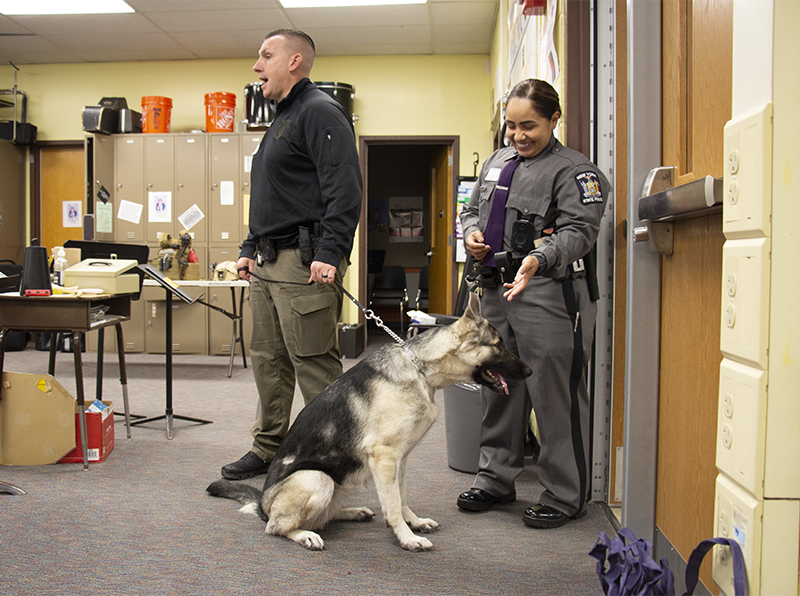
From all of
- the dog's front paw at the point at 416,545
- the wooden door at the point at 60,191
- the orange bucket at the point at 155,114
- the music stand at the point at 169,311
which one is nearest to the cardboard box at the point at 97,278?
the music stand at the point at 169,311

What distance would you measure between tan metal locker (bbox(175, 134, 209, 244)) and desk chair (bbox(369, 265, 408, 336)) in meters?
2.78

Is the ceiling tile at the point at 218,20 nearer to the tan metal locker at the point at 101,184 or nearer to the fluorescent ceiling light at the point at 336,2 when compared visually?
the fluorescent ceiling light at the point at 336,2

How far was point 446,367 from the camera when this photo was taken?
1810mm

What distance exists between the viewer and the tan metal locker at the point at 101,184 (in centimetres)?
594

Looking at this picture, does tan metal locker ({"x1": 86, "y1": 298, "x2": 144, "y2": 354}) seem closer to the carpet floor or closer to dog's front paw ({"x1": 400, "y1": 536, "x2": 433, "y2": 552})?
the carpet floor

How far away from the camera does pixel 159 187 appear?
6.12 m

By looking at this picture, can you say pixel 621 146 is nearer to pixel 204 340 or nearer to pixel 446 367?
pixel 446 367

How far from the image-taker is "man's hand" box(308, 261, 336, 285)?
2119 millimetres

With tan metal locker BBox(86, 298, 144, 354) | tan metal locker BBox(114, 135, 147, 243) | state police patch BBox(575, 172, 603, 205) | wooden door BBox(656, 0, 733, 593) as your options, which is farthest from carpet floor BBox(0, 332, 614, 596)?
tan metal locker BBox(114, 135, 147, 243)

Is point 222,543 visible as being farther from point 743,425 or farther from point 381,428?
point 743,425

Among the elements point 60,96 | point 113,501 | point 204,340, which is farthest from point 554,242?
point 60,96

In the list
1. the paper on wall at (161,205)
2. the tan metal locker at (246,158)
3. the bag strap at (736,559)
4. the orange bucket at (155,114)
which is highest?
the orange bucket at (155,114)

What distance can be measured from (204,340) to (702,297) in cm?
531

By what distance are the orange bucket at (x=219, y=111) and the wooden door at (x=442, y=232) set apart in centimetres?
228
